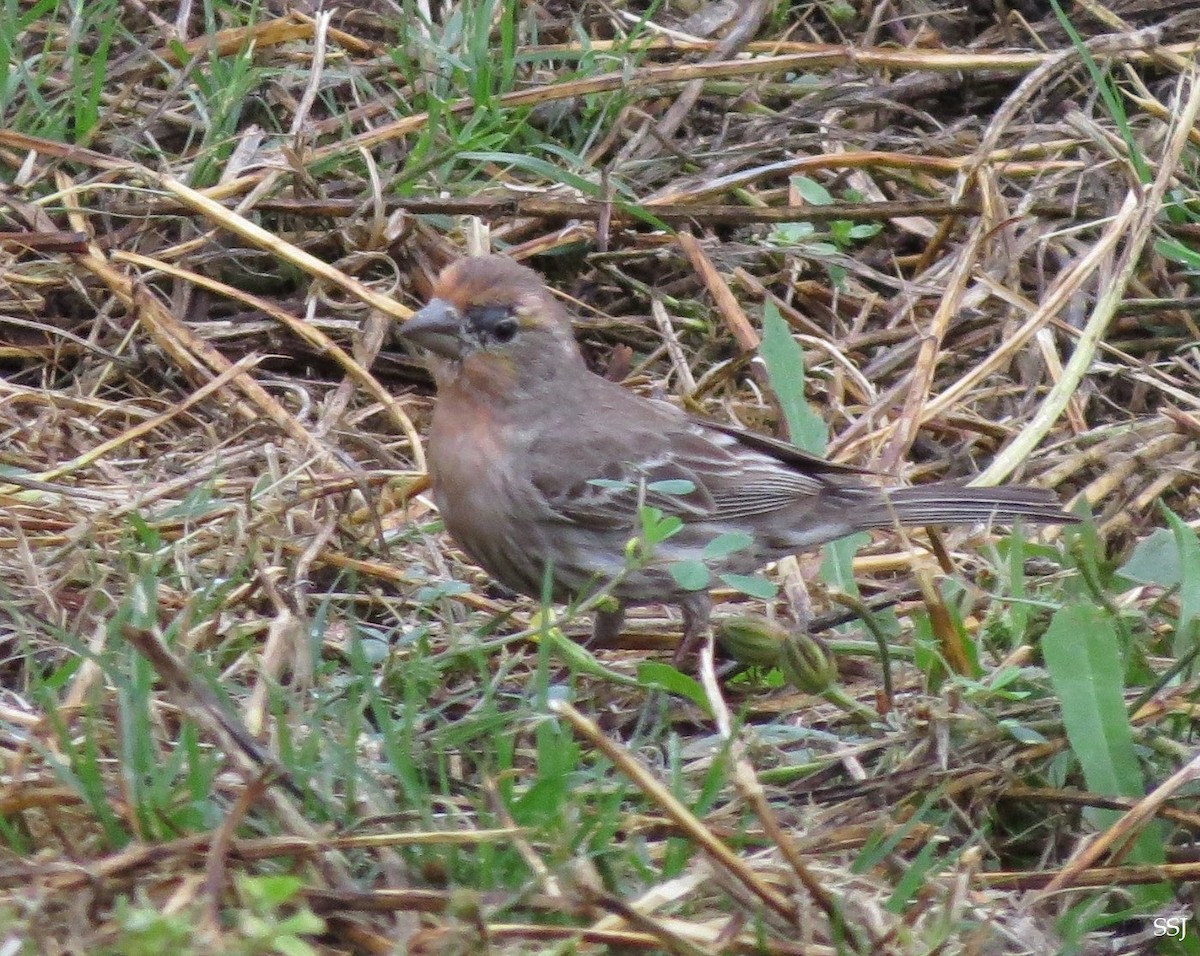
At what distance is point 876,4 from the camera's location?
260 inches

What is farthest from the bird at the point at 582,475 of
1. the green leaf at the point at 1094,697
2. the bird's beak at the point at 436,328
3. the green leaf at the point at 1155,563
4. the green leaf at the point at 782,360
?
the green leaf at the point at 1094,697

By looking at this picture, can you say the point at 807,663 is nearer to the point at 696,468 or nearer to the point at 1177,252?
the point at 696,468

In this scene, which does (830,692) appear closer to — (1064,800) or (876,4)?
(1064,800)

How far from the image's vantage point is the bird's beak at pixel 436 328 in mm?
4676

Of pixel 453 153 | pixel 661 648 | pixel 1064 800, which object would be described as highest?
pixel 453 153

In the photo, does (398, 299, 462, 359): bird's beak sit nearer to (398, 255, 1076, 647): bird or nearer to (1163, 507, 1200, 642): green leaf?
(398, 255, 1076, 647): bird

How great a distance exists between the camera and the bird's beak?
15.3ft

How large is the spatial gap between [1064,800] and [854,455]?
1.93m

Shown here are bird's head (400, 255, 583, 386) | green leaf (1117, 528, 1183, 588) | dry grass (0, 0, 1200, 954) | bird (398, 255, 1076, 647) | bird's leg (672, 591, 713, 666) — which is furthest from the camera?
bird's head (400, 255, 583, 386)

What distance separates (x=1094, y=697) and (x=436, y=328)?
1.88 meters

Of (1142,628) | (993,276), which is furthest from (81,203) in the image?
(1142,628)

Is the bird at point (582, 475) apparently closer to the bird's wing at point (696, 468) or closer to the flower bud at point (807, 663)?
the bird's wing at point (696, 468)

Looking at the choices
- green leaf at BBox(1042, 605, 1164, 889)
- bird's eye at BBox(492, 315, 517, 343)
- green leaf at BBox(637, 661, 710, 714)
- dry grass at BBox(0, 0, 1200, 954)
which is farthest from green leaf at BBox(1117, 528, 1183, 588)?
bird's eye at BBox(492, 315, 517, 343)

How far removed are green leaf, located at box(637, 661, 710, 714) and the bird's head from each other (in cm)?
130
